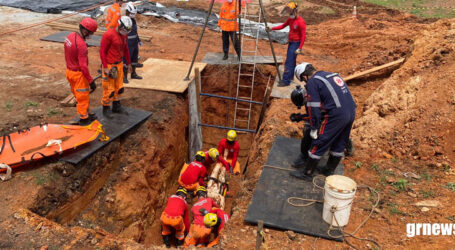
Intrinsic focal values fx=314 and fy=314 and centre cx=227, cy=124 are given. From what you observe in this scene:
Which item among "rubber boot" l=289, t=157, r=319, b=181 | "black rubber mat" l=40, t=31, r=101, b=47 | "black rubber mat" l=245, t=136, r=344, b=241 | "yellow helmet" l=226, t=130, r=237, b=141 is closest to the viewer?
"black rubber mat" l=245, t=136, r=344, b=241

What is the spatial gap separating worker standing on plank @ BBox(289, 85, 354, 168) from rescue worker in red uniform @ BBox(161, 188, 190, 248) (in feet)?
7.13

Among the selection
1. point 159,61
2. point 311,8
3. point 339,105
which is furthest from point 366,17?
point 339,105

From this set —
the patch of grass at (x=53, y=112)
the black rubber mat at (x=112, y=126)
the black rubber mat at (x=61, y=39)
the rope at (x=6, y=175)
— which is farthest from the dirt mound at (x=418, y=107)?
the black rubber mat at (x=61, y=39)

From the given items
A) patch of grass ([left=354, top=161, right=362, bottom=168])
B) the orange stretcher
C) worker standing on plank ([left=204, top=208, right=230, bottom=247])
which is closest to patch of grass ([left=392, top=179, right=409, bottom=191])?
patch of grass ([left=354, top=161, right=362, bottom=168])

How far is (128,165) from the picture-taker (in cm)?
623

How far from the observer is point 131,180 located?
6.12m

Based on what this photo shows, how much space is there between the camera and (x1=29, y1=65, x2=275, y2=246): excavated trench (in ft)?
16.5

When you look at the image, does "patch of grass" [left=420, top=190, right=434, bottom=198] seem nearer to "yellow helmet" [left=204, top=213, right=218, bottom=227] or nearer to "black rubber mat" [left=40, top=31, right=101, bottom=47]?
"yellow helmet" [left=204, top=213, right=218, bottom=227]

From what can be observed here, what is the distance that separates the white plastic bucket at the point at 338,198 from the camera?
3.75 metres

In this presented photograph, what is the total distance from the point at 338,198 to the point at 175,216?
297cm

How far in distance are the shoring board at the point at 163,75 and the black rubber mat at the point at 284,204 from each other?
400 centimetres

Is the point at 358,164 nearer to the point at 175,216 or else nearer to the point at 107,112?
the point at 175,216

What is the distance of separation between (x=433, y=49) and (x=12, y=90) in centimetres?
976

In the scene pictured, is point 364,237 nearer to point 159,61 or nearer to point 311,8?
point 159,61
